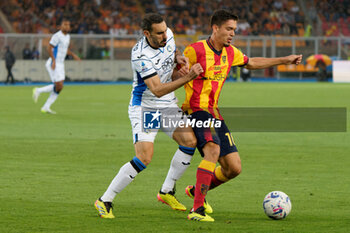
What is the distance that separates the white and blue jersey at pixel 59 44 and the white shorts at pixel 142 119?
1307 centimetres

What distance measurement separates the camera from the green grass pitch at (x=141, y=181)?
6.77 m

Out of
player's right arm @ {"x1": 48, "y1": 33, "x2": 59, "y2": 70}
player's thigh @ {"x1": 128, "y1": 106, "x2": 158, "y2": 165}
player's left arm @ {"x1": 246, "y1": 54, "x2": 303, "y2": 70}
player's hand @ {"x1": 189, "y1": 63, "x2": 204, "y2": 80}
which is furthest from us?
player's right arm @ {"x1": 48, "y1": 33, "x2": 59, "y2": 70}

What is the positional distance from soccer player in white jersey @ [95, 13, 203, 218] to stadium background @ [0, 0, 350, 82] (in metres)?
33.5

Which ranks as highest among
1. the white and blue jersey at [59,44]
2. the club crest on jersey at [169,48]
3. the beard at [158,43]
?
the beard at [158,43]

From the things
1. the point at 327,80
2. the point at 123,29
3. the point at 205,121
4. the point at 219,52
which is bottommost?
the point at 327,80

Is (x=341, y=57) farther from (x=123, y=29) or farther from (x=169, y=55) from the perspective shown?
(x=169, y=55)

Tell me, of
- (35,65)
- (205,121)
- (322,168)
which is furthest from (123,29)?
(205,121)

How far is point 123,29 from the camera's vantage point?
46438mm

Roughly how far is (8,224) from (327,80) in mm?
37839

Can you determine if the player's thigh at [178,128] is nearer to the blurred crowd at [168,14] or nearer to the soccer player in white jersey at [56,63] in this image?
the soccer player in white jersey at [56,63]

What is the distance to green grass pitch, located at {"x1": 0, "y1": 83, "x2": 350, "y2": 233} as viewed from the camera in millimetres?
6766

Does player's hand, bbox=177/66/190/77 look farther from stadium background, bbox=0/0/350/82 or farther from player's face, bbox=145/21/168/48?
stadium background, bbox=0/0/350/82

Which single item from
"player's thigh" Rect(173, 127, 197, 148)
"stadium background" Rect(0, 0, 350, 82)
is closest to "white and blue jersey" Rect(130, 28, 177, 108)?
"player's thigh" Rect(173, 127, 197, 148)

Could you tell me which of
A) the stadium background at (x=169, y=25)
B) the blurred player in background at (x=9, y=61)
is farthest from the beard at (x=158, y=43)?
the stadium background at (x=169, y=25)
